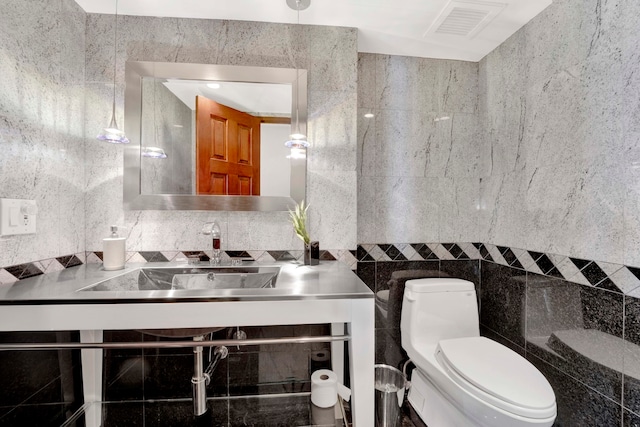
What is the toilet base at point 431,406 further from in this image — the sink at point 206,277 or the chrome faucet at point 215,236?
the chrome faucet at point 215,236

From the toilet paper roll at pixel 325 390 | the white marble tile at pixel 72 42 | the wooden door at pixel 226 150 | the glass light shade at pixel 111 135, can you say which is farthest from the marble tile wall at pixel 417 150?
the white marble tile at pixel 72 42

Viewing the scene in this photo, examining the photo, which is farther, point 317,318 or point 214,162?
point 214,162

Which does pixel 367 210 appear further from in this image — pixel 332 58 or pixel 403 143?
pixel 332 58

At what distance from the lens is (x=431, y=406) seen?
145 cm

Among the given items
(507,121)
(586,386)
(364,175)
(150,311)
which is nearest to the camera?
(150,311)

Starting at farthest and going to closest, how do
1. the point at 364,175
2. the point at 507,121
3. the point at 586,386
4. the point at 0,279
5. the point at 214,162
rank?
1. the point at 364,175
2. the point at 507,121
3. the point at 214,162
4. the point at 586,386
5. the point at 0,279

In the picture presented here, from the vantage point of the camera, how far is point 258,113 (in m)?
1.46

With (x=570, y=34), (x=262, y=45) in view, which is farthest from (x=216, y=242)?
(x=570, y=34)

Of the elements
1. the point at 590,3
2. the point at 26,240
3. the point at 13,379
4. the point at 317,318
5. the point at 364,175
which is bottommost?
the point at 13,379

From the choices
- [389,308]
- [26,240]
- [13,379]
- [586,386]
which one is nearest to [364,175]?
[389,308]

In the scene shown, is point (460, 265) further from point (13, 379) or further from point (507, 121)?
point (13, 379)

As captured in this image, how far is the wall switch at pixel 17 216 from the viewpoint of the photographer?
993 mm

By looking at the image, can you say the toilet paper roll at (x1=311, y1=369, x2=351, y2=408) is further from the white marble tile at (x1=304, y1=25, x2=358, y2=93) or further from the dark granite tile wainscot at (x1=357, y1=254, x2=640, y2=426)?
the white marble tile at (x1=304, y1=25, x2=358, y2=93)

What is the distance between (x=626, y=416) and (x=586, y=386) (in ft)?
0.45
